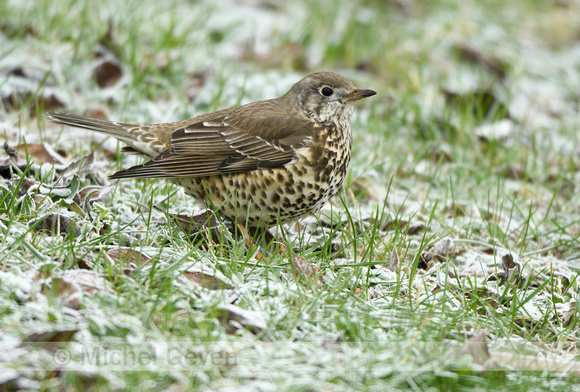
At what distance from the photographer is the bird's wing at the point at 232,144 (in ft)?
14.0

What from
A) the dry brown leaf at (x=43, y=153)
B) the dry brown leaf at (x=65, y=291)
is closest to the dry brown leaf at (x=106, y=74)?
the dry brown leaf at (x=43, y=153)

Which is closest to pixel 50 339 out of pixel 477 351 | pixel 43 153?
pixel 477 351

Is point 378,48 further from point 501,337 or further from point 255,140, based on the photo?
point 501,337

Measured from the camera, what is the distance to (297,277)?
11.6 feet

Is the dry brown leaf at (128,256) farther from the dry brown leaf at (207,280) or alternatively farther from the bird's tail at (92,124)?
the bird's tail at (92,124)

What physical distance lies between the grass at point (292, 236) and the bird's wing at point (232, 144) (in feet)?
0.91

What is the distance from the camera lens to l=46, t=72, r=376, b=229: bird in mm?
4184

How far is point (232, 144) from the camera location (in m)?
4.43

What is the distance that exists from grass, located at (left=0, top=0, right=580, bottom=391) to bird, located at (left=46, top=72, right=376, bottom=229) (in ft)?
0.75

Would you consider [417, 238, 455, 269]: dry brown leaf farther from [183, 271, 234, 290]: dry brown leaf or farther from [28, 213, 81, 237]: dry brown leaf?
[28, 213, 81, 237]: dry brown leaf

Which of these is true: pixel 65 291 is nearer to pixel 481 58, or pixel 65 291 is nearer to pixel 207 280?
pixel 207 280

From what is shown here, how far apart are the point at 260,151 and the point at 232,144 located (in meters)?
0.19

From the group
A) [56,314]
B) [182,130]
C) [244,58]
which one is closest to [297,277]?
[56,314]

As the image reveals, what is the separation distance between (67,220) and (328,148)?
1544 millimetres
